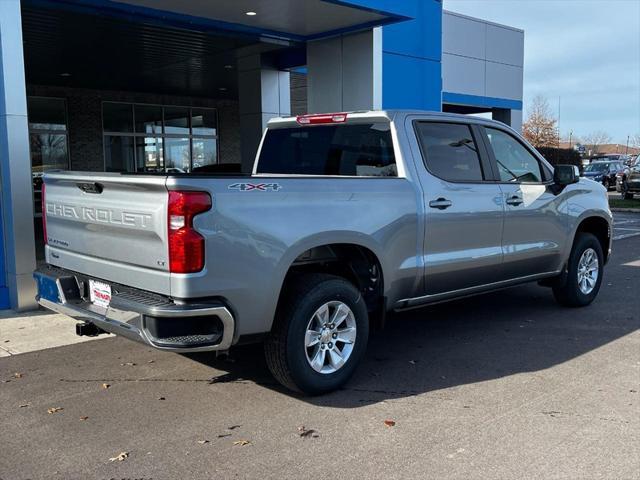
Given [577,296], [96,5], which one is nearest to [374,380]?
[577,296]

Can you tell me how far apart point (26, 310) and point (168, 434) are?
12.9 ft

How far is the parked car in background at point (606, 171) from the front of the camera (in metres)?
33.3

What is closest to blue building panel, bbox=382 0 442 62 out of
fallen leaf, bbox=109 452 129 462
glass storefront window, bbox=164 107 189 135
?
fallen leaf, bbox=109 452 129 462

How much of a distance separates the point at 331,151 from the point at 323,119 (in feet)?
1.06

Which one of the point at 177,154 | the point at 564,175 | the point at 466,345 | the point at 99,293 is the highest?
the point at 177,154

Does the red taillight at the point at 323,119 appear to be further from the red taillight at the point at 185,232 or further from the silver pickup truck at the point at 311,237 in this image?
Result: the red taillight at the point at 185,232

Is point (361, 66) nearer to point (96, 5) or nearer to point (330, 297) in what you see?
point (96, 5)

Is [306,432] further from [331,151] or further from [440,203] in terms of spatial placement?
[331,151]

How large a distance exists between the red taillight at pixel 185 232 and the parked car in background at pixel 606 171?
32.6 metres

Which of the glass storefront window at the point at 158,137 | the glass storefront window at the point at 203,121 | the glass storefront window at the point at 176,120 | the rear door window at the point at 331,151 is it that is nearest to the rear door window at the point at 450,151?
the rear door window at the point at 331,151

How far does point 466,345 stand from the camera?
586 centimetres

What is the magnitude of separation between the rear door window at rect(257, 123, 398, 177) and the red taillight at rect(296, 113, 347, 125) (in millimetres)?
48

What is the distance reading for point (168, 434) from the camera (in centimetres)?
400

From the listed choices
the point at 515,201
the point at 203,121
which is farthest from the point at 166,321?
the point at 203,121
